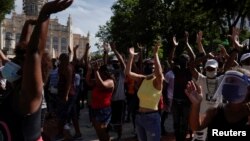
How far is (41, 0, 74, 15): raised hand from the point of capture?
10.9 ft

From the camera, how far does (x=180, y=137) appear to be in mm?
9352

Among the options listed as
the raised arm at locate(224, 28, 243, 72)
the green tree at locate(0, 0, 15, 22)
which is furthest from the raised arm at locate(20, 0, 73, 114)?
the green tree at locate(0, 0, 15, 22)

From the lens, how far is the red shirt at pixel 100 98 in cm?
879

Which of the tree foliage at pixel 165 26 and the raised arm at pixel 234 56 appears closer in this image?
the raised arm at pixel 234 56

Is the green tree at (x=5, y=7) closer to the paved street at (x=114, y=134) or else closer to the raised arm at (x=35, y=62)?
the paved street at (x=114, y=134)

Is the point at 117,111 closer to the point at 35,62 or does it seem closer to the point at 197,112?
the point at 197,112

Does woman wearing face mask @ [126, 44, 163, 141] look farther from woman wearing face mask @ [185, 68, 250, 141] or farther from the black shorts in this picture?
the black shorts

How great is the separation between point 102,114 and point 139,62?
2.66m

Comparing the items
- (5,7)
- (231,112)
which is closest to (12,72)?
(231,112)

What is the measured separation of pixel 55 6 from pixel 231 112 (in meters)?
1.35

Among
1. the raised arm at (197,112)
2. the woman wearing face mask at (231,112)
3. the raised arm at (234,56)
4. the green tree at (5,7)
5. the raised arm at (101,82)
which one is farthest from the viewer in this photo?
the green tree at (5,7)

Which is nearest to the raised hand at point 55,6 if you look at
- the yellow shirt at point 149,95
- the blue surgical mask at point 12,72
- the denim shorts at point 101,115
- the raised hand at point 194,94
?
the blue surgical mask at point 12,72

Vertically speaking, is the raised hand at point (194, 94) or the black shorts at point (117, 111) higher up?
the raised hand at point (194, 94)

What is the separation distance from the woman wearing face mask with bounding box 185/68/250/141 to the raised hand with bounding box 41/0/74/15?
3.74 feet
